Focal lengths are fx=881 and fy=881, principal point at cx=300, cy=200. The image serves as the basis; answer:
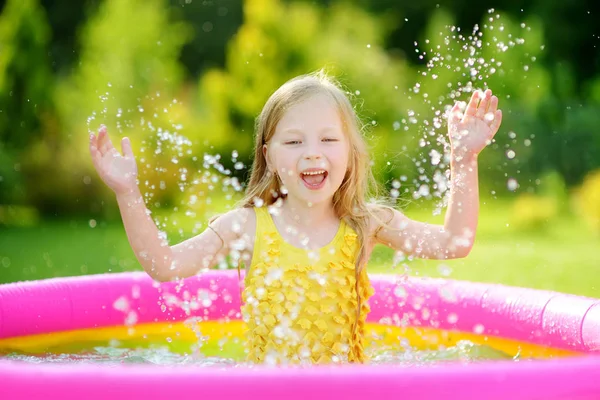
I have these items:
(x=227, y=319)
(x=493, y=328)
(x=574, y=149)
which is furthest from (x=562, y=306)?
(x=574, y=149)

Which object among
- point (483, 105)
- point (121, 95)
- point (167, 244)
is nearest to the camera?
point (167, 244)

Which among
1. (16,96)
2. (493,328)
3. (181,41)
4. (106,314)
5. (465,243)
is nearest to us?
(465,243)

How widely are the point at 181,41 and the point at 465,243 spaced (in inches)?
337

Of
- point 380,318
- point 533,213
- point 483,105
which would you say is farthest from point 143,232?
point 533,213

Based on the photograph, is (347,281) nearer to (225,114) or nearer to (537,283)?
(537,283)

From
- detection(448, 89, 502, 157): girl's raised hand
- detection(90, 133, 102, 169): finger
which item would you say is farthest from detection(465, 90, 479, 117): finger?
detection(90, 133, 102, 169): finger

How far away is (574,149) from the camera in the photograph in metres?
11.1

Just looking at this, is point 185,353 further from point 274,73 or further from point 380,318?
point 274,73

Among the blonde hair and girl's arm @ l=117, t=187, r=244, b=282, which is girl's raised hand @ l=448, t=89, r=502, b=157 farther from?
girl's arm @ l=117, t=187, r=244, b=282

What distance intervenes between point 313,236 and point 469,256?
5.98 meters

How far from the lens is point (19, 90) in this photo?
10281mm

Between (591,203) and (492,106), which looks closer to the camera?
(492,106)

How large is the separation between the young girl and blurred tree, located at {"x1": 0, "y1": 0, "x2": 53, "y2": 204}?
766 centimetres

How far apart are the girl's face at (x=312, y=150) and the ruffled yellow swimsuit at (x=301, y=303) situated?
0.20 metres
